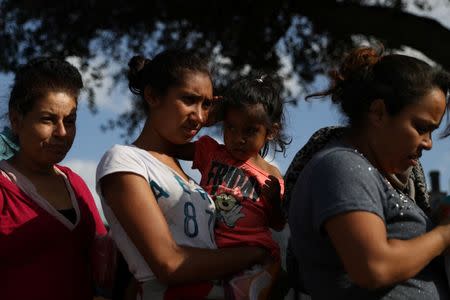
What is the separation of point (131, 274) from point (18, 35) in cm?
782

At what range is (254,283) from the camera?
8.70ft

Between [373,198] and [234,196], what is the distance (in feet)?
2.61

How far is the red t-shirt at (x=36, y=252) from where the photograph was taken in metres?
2.72

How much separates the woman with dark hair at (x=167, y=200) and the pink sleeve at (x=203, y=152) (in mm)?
196

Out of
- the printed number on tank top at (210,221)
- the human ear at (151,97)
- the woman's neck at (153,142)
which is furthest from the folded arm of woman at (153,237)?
the human ear at (151,97)

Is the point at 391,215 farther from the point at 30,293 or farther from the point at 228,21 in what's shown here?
the point at 228,21

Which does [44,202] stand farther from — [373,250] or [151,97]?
[373,250]

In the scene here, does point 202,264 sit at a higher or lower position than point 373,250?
lower

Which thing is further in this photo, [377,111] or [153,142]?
[153,142]

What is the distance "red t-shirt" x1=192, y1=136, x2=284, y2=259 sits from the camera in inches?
110

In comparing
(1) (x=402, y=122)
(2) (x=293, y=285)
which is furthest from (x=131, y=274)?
(1) (x=402, y=122)

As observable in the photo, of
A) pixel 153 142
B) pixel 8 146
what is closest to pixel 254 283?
pixel 153 142

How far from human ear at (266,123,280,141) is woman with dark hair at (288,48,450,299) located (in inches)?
26.0

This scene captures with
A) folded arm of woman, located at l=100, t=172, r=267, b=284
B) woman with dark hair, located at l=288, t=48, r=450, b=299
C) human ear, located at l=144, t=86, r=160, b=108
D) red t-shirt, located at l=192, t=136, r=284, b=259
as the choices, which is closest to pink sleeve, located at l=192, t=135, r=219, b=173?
red t-shirt, located at l=192, t=136, r=284, b=259
